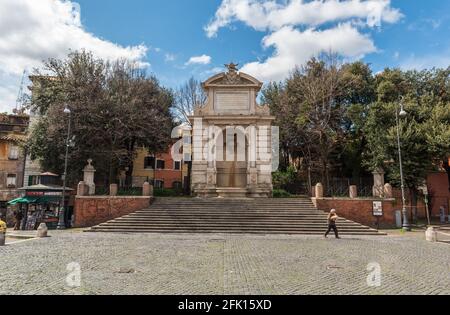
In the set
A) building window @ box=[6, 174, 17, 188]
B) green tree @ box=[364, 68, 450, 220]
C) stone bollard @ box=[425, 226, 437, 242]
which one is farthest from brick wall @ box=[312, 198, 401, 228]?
building window @ box=[6, 174, 17, 188]

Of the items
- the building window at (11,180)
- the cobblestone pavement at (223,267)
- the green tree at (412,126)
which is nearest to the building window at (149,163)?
the building window at (11,180)

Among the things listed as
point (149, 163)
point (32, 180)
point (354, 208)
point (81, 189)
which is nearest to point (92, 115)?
point (81, 189)

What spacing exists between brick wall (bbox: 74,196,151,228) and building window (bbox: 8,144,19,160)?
61.6 feet

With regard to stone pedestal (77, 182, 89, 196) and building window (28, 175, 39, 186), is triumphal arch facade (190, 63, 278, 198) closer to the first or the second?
stone pedestal (77, 182, 89, 196)

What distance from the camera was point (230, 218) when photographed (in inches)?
799

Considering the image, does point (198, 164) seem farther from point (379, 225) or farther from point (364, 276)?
point (364, 276)

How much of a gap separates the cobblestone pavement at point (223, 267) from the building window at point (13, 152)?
88.4ft

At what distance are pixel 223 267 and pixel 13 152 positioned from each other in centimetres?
3584

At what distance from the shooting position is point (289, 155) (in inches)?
1489

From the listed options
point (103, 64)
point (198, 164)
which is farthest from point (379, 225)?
point (103, 64)

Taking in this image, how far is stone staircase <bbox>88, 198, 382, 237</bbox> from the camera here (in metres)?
18.7

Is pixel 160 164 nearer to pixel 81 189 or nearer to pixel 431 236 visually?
pixel 81 189

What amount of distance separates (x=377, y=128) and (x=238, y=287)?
24.6m

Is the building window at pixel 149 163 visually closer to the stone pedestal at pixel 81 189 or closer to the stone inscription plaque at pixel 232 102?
the stone inscription plaque at pixel 232 102
